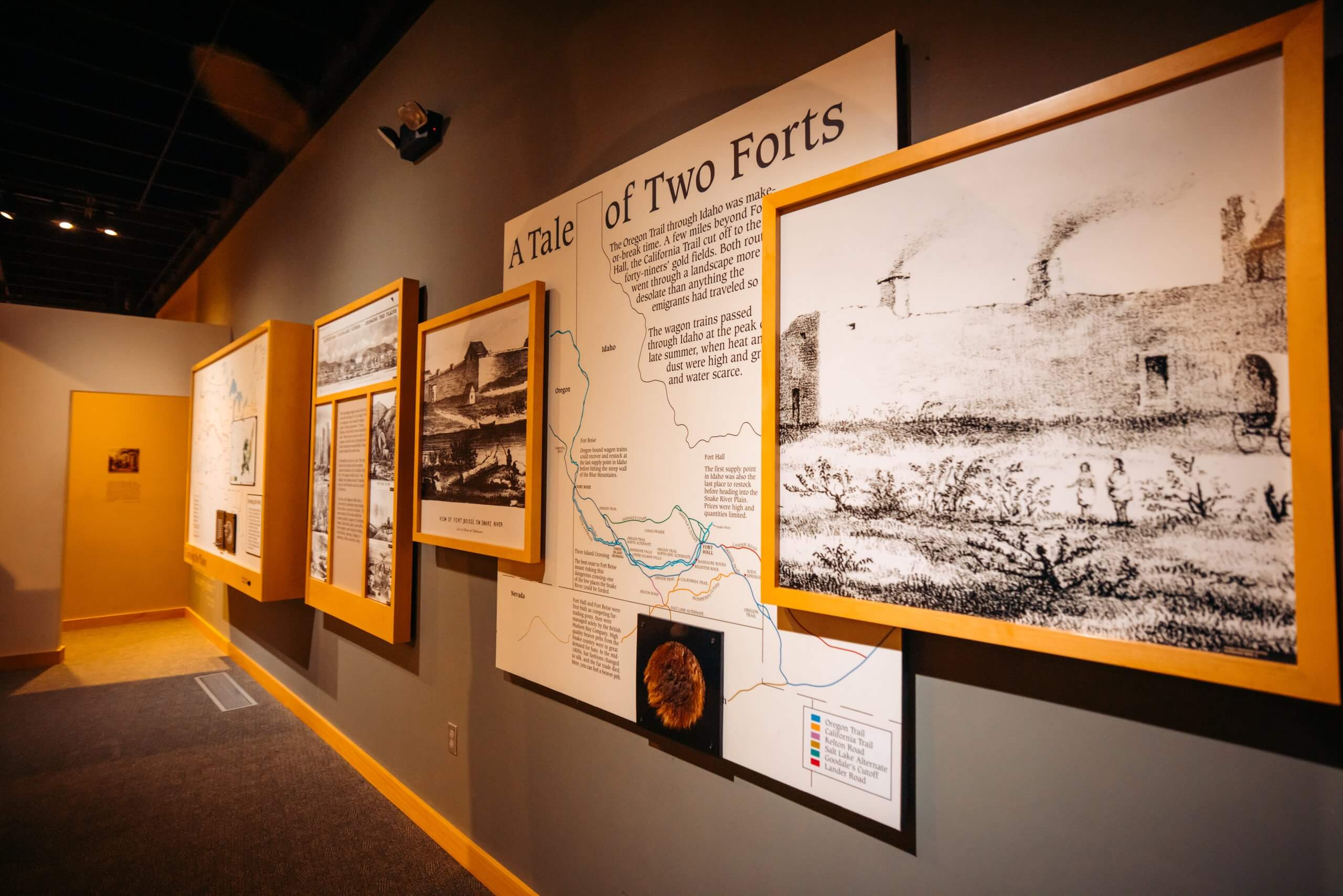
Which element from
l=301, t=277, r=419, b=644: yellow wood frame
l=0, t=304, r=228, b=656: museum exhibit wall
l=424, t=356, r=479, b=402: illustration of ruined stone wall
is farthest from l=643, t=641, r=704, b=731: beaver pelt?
l=0, t=304, r=228, b=656: museum exhibit wall

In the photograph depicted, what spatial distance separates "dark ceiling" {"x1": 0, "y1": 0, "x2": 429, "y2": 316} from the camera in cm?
312

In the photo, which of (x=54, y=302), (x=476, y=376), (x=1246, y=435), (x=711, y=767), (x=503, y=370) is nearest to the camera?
(x=1246, y=435)

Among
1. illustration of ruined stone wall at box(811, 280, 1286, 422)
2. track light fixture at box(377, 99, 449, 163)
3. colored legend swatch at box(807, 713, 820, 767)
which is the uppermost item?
track light fixture at box(377, 99, 449, 163)

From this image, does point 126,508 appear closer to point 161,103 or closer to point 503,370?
point 161,103

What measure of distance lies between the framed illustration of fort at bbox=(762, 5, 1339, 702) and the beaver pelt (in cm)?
41

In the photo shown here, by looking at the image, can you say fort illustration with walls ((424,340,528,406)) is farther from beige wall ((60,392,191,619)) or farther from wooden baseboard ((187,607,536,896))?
beige wall ((60,392,191,619))

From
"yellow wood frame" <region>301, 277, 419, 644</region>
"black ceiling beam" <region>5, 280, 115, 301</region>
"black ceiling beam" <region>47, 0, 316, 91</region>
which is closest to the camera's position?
"yellow wood frame" <region>301, 277, 419, 644</region>

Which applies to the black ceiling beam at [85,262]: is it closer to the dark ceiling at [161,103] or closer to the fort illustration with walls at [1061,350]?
the dark ceiling at [161,103]

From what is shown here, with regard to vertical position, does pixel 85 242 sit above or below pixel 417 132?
above

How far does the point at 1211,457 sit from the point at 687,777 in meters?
1.32

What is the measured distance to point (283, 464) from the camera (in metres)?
3.62

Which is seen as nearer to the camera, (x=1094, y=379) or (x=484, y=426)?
(x=1094, y=379)

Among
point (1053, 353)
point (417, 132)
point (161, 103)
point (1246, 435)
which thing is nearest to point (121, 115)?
point (161, 103)
